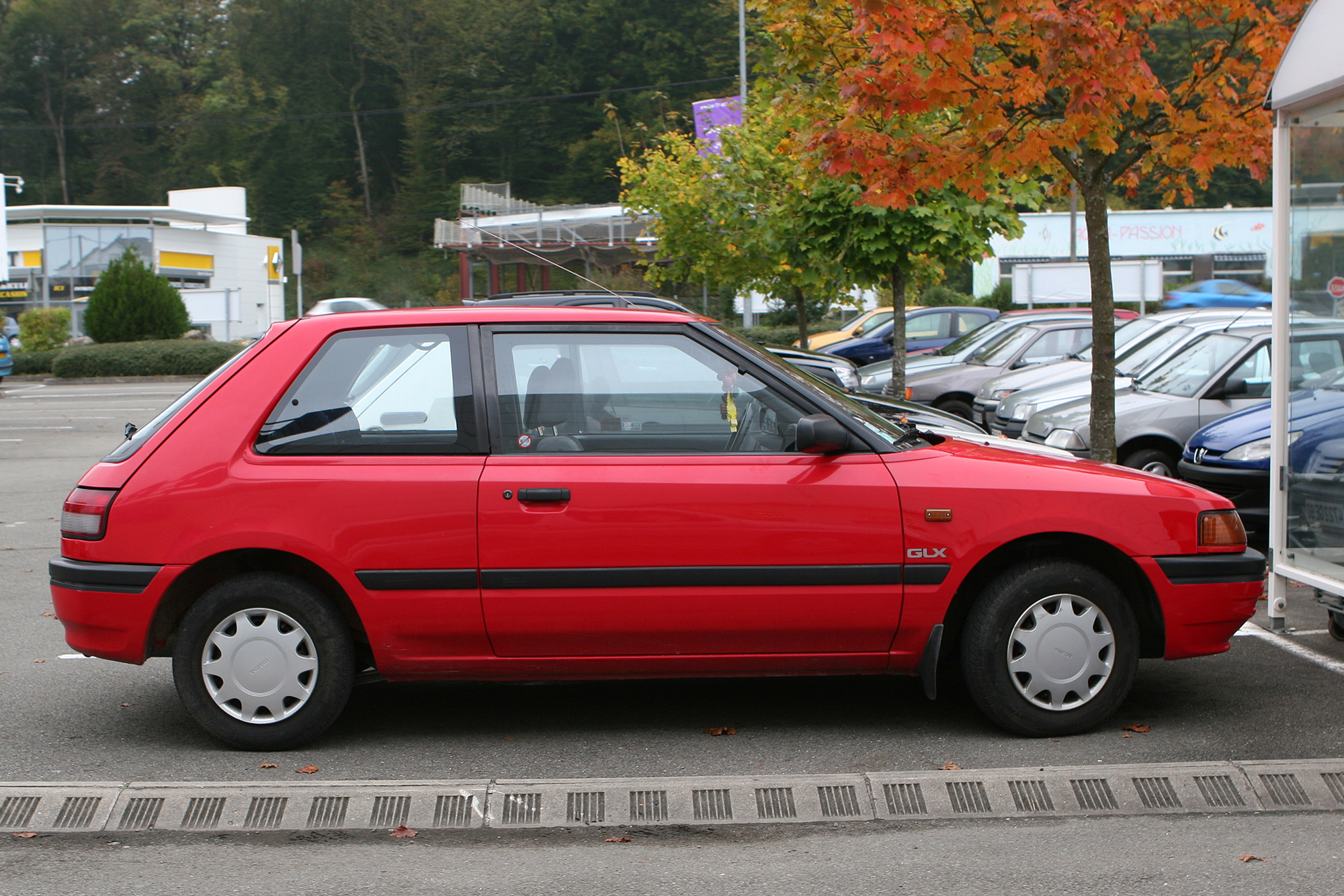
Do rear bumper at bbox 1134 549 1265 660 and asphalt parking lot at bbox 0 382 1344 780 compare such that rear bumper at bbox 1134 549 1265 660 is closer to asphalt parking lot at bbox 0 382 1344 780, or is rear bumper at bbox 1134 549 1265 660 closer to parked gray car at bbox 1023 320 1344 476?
asphalt parking lot at bbox 0 382 1344 780

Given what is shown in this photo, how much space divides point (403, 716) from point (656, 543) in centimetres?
151

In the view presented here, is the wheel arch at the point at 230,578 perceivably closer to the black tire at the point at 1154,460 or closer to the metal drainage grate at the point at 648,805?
the metal drainage grate at the point at 648,805

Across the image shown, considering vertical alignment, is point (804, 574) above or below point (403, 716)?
above

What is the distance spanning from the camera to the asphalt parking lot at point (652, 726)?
4695mm

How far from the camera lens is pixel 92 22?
283ft

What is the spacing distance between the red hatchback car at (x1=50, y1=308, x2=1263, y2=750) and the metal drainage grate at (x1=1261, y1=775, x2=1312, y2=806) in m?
0.63

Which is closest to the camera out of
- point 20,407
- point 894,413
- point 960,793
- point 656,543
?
point 960,793

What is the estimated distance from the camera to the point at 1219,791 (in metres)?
4.29

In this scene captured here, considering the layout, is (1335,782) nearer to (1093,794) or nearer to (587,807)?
(1093,794)

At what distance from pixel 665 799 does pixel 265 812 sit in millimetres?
1308

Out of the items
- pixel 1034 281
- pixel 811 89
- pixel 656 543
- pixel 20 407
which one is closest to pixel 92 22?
pixel 20 407

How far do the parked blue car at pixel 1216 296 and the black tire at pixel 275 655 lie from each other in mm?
30213

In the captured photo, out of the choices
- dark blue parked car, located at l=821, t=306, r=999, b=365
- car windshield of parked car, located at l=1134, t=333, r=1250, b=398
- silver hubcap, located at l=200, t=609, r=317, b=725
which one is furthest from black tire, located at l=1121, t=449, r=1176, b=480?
dark blue parked car, located at l=821, t=306, r=999, b=365

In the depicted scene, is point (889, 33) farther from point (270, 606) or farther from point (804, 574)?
point (270, 606)
